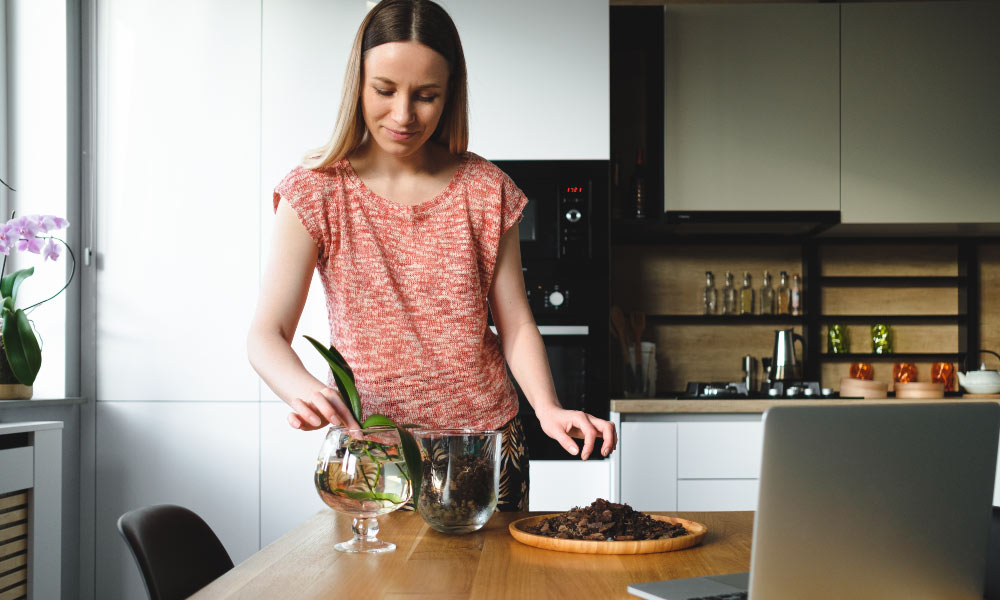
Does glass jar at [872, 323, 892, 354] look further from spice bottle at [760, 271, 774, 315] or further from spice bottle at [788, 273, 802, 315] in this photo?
spice bottle at [760, 271, 774, 315]

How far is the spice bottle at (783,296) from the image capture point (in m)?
3.56

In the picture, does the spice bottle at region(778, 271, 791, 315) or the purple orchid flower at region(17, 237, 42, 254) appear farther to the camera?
the spice bottle at region(778, 271, 791, 315)

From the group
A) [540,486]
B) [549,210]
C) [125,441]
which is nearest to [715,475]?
[540,486]

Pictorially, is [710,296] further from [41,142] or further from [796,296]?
[41,142]

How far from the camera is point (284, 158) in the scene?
2938mm

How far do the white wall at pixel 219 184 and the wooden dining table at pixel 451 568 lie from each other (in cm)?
193

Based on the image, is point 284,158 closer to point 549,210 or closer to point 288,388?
point 549,210

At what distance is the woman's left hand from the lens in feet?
3.61

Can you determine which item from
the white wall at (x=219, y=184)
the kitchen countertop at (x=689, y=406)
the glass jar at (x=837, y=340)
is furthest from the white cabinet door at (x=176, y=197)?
the glass jar at (x=837, y=340)

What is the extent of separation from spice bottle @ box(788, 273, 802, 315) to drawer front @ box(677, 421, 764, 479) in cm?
88

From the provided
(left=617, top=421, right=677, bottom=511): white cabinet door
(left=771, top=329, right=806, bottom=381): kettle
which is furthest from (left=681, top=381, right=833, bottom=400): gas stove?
(left=617, top=421, right=677, bottom=511): white cabinet door

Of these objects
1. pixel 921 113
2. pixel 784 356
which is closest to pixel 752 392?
pixel 784 356

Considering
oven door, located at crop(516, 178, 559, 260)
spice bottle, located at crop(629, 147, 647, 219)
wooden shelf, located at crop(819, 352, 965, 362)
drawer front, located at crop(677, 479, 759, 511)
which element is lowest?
drawer front, located at crop(677, 479, 759, 511)

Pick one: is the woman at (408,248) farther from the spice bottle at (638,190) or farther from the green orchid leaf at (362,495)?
the spice bottle at (638,190)
